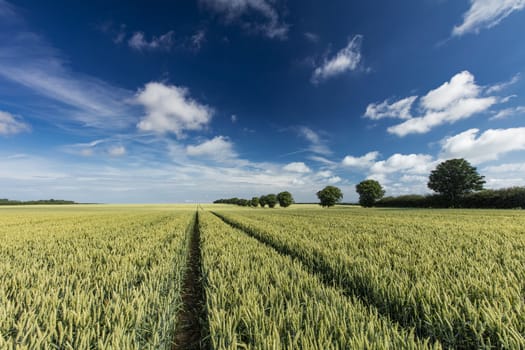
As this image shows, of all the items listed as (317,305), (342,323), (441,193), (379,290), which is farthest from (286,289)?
(441,193)

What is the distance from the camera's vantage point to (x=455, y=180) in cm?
5209

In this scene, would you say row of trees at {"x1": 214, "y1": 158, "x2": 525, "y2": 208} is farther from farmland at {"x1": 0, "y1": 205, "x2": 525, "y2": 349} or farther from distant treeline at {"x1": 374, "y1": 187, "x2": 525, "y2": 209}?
farmland at {"x1": 0, "y1": 205, "x2": 525, "y2": 349}

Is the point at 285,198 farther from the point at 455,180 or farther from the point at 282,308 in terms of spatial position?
the point at 282,308

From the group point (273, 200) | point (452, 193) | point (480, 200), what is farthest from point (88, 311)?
point (273, 200)

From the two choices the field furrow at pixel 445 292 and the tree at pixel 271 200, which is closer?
the field furrow at pixel 445 292

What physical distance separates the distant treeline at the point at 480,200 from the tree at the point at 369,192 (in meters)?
6.85

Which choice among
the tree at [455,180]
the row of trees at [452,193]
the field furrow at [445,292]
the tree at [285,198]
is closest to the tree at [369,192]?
the row of trees at [452,193]

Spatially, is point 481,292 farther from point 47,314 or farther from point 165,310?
Result: point 47,314

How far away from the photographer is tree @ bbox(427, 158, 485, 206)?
1994 inches

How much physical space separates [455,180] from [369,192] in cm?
2198

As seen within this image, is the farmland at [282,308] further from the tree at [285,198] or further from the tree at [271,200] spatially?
the tree at [271,200]

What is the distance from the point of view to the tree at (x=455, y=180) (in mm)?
50656

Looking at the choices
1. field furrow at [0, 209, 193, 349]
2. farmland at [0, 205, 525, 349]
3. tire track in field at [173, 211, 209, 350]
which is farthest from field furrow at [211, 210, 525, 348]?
field furrow at [0, 209, 193, 349]

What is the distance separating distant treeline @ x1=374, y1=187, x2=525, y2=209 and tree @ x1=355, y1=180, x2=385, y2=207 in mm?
6854
